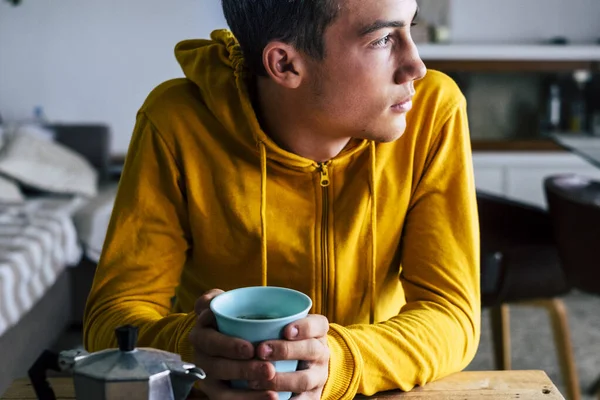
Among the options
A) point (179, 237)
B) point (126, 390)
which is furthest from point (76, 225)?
point (126, 390)

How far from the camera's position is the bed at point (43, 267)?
8.66ft

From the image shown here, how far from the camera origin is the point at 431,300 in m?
1.24

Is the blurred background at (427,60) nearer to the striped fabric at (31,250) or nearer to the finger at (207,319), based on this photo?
the striped fabric at (31,250)

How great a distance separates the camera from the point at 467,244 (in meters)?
1.27

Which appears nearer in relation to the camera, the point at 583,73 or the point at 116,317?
the point at 116,317

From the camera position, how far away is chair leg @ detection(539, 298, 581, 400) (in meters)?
2.56

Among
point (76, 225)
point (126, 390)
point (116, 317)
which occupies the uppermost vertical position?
point (126, 390)

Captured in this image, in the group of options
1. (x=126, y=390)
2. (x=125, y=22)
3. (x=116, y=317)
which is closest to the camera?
(x=126, y=390)

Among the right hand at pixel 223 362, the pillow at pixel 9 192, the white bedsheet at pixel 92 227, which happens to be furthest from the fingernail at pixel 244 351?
the pillow at pixel 9 192

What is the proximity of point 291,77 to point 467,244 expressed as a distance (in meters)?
0.39

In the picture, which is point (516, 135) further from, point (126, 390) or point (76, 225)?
point (126, 390)

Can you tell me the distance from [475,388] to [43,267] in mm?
2263

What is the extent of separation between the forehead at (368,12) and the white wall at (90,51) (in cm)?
366

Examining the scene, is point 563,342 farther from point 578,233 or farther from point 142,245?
point 142,245
